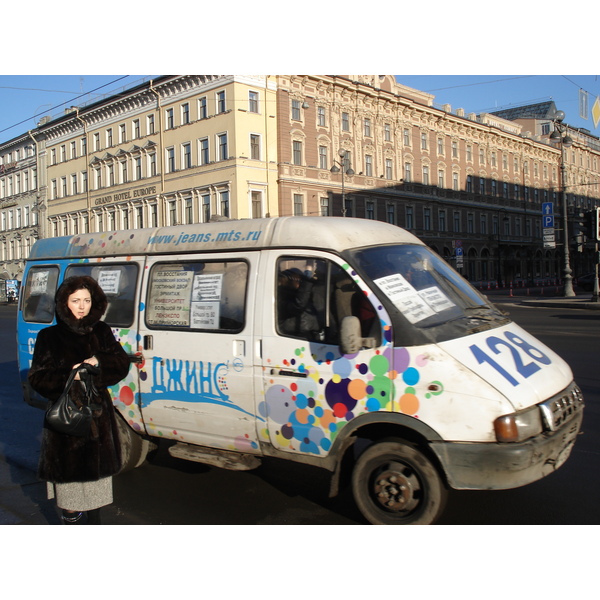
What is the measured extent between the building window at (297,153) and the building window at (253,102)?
367 centimetres

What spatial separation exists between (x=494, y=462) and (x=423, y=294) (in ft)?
3.94

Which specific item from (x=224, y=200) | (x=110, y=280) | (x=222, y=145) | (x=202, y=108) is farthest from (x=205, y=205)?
(x=110, y=280)

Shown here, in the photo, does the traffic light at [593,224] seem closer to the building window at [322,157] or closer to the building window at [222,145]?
the building window at [322,157]

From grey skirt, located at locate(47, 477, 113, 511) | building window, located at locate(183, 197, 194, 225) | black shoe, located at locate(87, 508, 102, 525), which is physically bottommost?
black shoe, located at locate(87, 508, 102, 525)

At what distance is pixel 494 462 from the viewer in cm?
350

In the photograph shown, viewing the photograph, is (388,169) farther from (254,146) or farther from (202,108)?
(202,108)

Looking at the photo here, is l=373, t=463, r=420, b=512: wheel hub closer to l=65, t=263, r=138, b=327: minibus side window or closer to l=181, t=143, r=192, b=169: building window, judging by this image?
l=65, t=263, r=138, b=327: minibus side window

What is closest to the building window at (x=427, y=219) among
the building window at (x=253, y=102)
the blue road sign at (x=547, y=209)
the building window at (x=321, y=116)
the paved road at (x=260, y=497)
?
the building window at (x=321, y=116)

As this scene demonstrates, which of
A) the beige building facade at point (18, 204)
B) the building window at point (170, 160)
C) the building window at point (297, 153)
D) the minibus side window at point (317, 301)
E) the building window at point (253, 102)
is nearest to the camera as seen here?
the minibus side window at point (317, 301)

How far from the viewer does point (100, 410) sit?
3.51 metres

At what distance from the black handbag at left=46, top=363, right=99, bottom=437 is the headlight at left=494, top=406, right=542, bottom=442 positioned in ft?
7.74

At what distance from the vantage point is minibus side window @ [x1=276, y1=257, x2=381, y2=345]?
158 inches

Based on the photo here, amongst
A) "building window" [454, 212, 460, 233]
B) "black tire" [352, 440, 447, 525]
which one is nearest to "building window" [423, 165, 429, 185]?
"building window" [454, 212, 460, 233]

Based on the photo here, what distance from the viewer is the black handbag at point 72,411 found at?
3.29m
